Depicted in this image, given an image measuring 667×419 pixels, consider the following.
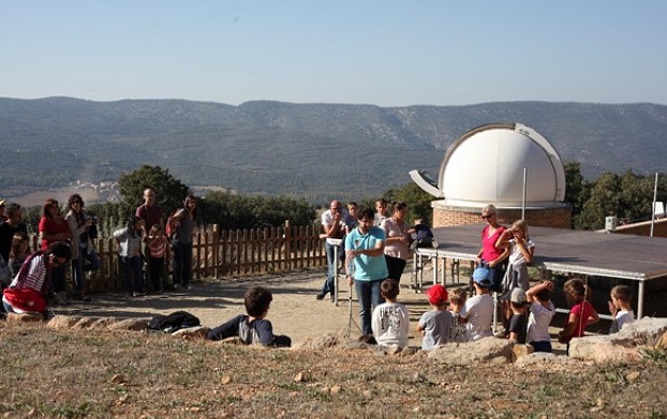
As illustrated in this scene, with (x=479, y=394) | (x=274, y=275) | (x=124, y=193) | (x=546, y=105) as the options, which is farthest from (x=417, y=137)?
(x=479, y=394)

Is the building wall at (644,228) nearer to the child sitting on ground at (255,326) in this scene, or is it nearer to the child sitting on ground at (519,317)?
the child sitting on ground at (519,317)

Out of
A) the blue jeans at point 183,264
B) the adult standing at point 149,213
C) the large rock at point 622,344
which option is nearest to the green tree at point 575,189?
the blue jeans at point 183,264

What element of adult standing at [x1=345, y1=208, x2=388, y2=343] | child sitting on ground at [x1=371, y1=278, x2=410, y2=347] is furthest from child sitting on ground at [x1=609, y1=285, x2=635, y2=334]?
adult standing at [x1=345, y1=208, x2=388, y2=343]

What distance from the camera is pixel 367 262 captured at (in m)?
9.86

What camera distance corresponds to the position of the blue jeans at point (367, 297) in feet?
32.5

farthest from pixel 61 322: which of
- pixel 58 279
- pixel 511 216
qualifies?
pixel 511 216

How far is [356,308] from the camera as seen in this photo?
1378 cm

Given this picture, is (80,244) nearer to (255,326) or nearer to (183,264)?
(183,264)

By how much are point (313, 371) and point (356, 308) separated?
7.17 m

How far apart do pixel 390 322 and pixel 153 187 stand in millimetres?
36842

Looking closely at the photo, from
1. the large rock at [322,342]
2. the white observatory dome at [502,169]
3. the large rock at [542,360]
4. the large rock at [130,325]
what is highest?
the white observatory dome at [502,169]

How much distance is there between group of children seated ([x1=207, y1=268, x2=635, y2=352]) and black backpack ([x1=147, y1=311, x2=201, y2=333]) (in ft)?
3.43

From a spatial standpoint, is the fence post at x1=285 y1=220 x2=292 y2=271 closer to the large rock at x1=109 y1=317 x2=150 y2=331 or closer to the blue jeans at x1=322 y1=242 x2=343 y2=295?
the blue jeans at x1=322 y1=242 x2=343 y2=295

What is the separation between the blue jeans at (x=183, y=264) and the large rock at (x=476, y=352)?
893 cm
